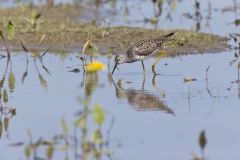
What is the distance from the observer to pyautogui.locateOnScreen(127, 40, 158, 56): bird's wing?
38.0ft

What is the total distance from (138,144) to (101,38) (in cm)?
625

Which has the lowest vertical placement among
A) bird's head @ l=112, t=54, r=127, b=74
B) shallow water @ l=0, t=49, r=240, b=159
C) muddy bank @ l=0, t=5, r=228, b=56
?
shallow water @ l=0, t=49, r=240, b=159

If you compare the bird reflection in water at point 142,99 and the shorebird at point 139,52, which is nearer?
the bird reflection in water at point 142,99

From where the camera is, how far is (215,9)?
16.7 meters

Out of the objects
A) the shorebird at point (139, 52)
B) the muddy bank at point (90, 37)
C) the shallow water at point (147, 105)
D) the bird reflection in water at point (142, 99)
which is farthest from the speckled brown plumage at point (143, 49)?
the bird reflection in water at point (142, 99)

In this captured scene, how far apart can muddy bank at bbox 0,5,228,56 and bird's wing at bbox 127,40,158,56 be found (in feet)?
2.72

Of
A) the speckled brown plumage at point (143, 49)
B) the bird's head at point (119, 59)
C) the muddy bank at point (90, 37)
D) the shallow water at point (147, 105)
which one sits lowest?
the shallow water at point (147, 105)

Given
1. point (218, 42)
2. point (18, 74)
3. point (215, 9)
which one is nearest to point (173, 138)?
point (18, 74)

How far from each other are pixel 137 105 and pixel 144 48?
2.47 meters

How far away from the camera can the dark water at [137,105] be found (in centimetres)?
738

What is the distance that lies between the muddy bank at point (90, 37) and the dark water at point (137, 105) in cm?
49

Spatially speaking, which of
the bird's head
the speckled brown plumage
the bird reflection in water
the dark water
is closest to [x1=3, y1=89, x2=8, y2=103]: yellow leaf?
the dark water

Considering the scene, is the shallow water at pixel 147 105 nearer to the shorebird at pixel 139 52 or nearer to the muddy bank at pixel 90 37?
the shorebird at pixel 139 52

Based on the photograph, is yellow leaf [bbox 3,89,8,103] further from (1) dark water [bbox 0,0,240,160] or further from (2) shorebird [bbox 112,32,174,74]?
(2) shorebird [bbox 112,32,174,74]
